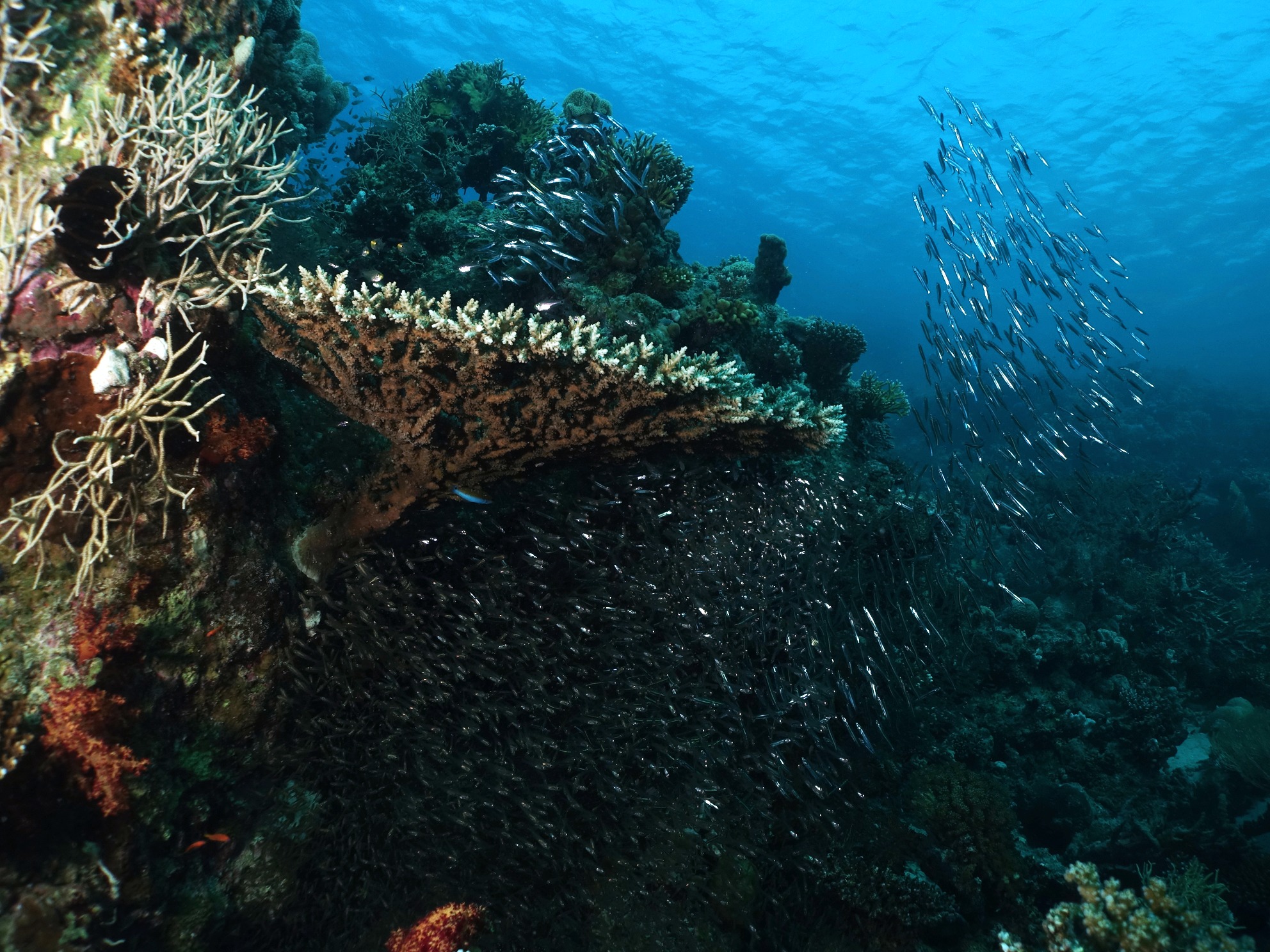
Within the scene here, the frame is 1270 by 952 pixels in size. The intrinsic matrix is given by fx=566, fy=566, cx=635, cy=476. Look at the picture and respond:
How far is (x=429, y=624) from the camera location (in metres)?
4.09

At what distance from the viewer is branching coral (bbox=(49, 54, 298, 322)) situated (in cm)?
294

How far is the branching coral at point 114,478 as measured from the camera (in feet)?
8.58

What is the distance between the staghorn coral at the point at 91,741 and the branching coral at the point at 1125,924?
17.8 ft

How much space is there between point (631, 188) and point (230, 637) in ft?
21.9

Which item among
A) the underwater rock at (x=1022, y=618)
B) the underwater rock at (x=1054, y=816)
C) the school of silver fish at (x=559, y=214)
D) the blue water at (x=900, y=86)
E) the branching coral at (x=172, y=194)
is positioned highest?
the blue water at (x=900, y=86)

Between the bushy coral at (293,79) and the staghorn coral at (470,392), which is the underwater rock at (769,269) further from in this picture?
the bushy coral at (293,79)

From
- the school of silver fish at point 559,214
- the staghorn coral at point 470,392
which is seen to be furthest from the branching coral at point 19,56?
the school of silver fish at point 559,214

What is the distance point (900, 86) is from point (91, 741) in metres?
58.8

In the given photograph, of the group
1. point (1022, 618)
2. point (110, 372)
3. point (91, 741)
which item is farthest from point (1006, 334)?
Result: point (91, 741)

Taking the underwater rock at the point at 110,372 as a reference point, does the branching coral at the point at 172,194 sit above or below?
above

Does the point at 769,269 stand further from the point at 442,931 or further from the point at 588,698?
the point at 442,931

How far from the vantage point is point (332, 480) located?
420 centimetres

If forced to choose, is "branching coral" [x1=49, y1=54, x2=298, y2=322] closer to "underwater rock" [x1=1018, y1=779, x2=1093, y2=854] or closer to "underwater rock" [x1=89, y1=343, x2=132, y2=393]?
"underwater rock" [x1=89, y1=343, x2=132, y2=393]

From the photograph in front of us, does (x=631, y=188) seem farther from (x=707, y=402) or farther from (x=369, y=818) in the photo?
(x=369, y=818)
